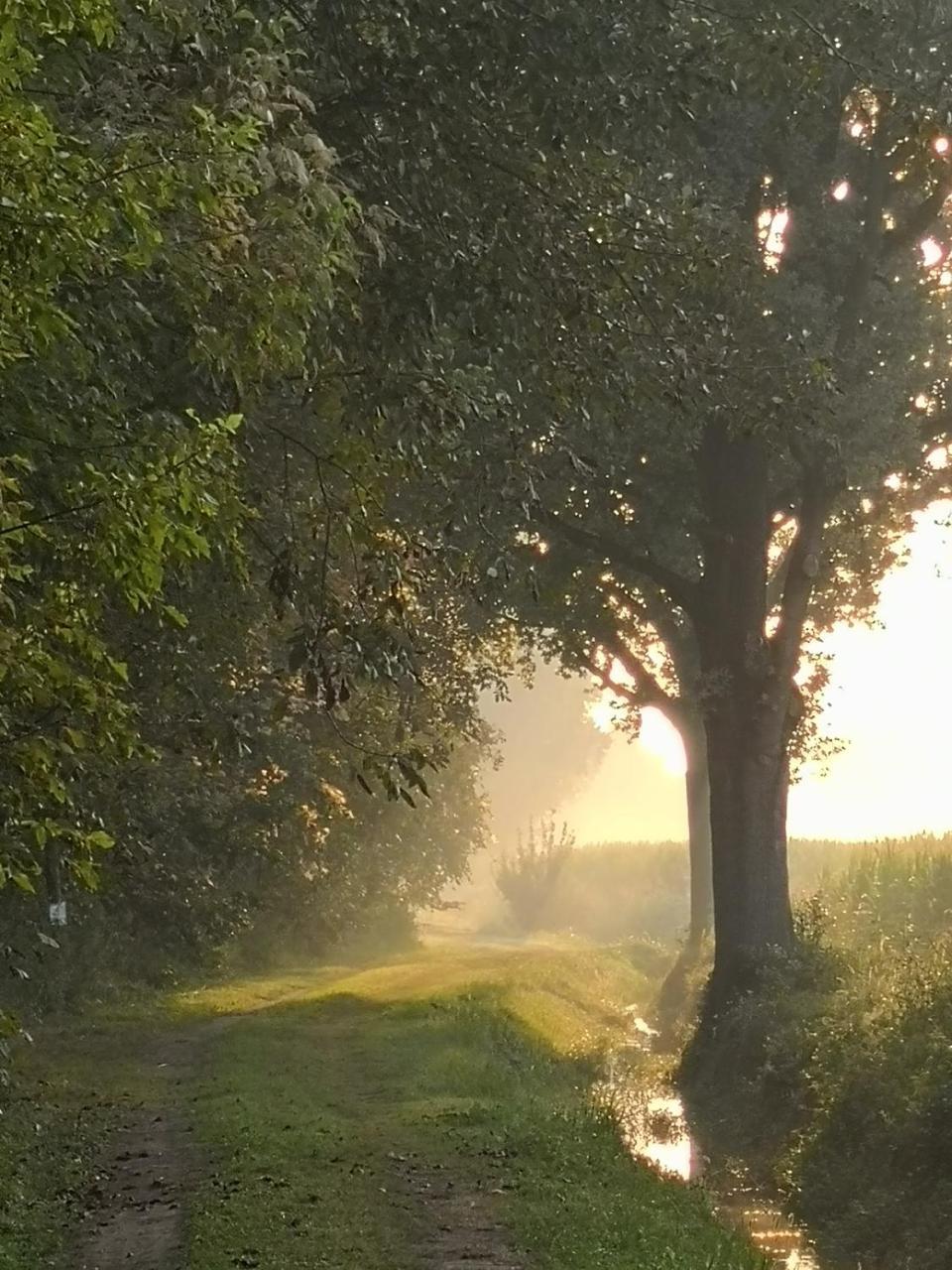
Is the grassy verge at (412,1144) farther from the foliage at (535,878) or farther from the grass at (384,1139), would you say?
the foliage at (535,878)

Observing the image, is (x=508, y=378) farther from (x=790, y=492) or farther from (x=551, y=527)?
(x=790, y=492)

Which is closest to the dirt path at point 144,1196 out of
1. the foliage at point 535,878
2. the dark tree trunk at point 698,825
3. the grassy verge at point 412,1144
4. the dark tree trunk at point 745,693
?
the grassy verge at point 412,1144

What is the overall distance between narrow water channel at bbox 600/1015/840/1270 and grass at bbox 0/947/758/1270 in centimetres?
67

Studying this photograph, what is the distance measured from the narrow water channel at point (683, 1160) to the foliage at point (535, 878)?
148 feet

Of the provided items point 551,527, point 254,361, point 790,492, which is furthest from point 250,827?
point 254,361

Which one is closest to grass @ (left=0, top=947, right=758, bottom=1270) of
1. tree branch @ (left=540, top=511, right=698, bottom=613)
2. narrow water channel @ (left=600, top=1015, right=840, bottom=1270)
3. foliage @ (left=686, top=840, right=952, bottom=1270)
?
narrow water channel @ (left=600, top=1015, right=840, bottom=1270)

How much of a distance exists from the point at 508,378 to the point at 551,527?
372 inches

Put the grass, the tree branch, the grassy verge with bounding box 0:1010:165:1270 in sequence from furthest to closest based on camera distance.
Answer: the tree branch → the grassy verge with bounding box 0:1010:165:1270 → the grass

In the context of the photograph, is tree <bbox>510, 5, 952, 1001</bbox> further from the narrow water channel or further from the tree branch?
the narrow water channel

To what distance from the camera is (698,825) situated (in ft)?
125

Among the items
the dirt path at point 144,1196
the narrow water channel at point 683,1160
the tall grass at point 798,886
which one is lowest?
the narrow water channel at point 683,1160

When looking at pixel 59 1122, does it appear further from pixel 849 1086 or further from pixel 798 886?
pixel 798 886

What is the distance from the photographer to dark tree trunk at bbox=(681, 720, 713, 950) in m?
36.4

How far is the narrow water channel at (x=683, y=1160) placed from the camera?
47.7 ft
